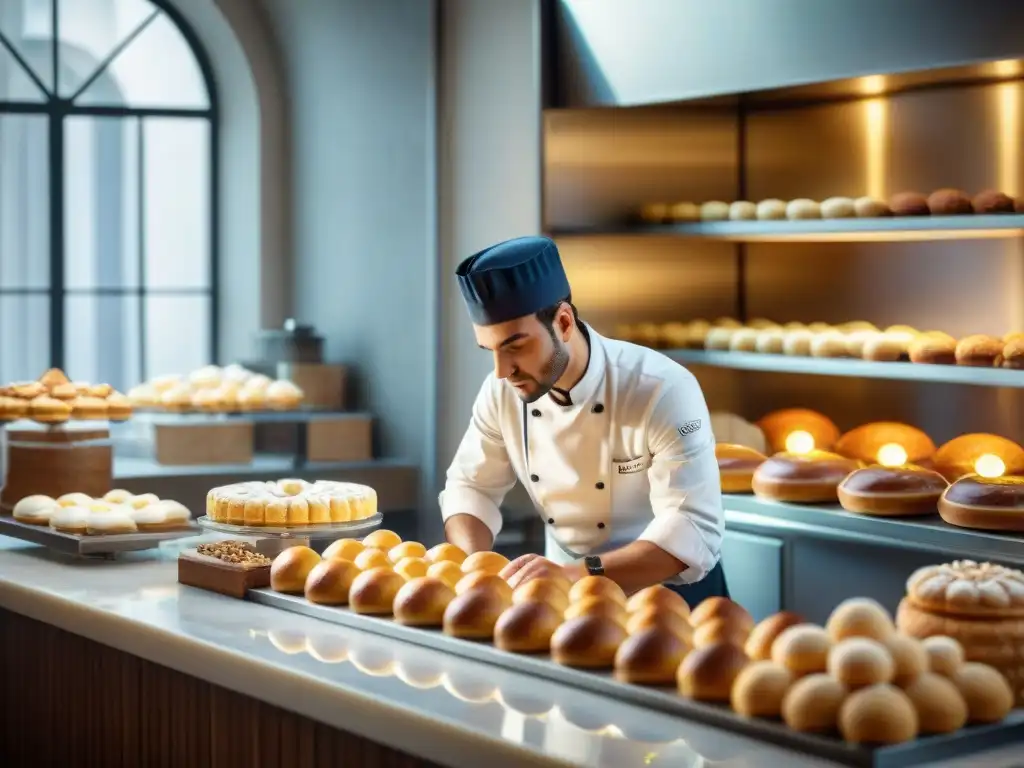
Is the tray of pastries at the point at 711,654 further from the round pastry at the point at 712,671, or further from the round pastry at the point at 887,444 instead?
the round pastry at the point at 887,444

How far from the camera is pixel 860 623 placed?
6.31ft

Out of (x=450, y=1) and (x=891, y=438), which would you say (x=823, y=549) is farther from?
(x=450, y=1)

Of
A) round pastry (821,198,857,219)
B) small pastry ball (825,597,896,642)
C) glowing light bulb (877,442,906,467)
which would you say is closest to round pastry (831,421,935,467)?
glowing light bulb (877,442,906,467)

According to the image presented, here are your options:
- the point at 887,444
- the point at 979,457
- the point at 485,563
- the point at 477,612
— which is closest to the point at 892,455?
the point at 887,444

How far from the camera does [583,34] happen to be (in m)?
4.68

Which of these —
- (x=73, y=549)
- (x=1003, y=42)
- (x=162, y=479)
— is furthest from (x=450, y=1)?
(x=73, y=549)

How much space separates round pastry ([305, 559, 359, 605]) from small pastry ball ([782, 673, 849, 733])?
3.11 feet

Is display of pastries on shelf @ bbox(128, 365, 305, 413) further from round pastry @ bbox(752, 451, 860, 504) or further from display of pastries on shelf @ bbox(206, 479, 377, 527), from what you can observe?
display of pastries on shelf @ bbox(206, 479, 377, 527)

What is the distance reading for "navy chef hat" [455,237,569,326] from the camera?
8.80 feet

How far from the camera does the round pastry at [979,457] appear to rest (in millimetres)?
4035

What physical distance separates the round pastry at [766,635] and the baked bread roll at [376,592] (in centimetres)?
65

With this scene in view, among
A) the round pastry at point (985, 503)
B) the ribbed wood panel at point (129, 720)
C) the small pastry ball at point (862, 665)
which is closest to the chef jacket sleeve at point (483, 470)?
the ribbed wood panel at point (129, 720)

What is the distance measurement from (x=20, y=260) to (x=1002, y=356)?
4.05m

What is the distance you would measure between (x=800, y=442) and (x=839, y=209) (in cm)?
76
